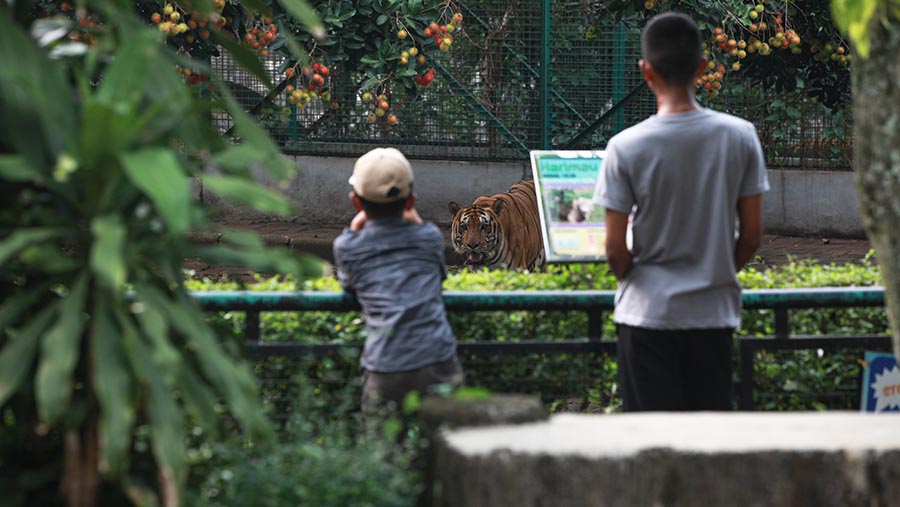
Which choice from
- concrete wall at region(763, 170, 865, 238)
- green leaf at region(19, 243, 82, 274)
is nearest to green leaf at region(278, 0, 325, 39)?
green leaf at region(19, 243, 82, 274)

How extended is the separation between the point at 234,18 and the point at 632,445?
7.09m

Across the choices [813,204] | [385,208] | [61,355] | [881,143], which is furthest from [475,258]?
[61,355]

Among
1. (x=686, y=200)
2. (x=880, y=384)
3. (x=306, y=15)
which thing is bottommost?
(x=880, y=384)

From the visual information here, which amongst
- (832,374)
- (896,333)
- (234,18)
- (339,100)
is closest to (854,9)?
(896,333)

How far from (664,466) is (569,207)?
1960 mm

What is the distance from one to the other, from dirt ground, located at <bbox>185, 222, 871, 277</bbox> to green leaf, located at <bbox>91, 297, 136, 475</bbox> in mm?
9684

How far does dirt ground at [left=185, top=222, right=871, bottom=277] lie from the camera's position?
1320 cm

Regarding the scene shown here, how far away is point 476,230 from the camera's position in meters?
11.7

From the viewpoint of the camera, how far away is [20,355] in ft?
9.78

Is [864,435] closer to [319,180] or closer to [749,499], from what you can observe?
[749,499]

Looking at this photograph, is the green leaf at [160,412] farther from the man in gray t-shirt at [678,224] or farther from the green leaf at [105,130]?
the man in gray t-shirt at [678,224]

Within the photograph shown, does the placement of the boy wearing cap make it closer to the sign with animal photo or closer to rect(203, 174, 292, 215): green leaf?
the sign with animal photo

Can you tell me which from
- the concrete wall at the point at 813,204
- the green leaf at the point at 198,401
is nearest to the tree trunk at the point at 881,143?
the green leaf at the point at 198,401

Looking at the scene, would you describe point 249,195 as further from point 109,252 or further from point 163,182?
point 109,252
